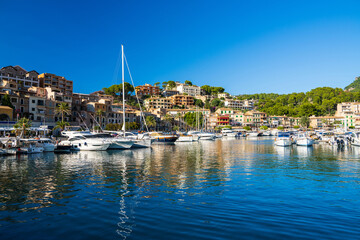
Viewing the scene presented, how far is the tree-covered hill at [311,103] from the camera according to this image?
16462 cm

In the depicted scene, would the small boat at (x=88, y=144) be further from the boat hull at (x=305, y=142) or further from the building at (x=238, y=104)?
the building at (x=238, y=104)

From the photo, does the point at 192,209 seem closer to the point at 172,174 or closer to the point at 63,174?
the point at 172,174

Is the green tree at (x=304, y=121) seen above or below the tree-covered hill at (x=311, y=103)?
below

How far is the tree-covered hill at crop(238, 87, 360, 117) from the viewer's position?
165 m

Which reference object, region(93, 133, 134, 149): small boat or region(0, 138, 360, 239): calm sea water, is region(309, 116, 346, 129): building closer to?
region(93, 133, 134, 149): small boat

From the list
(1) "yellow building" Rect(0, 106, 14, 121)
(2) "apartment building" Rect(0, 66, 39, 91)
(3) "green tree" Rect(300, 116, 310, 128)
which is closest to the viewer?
(1) "yellow building" Rect(0, 106, 14, 121)

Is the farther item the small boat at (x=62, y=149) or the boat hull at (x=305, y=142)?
the boat hull at (x=305, y=142)

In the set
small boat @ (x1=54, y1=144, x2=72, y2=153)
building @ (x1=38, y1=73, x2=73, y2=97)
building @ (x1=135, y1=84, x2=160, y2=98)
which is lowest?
small boat @ (x1=54, y1=144, x2=72, y2=153)

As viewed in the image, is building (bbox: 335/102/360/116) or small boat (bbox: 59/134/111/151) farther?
building (bbox: 335/102/360/116)

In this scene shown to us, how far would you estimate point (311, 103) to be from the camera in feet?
598

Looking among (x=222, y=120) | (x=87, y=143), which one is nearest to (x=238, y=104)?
(x=222, y=120)

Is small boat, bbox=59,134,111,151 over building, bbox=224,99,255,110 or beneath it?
beneath

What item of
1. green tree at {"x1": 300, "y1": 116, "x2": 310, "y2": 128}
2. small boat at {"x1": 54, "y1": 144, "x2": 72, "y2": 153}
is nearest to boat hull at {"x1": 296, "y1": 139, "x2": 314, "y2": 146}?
small boat at {"x1": 54, "y1": 144, "x2": 72, "y2": 153}

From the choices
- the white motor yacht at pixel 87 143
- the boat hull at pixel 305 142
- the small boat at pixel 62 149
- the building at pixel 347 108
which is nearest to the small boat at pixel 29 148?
the small boat at pixel 62 149
